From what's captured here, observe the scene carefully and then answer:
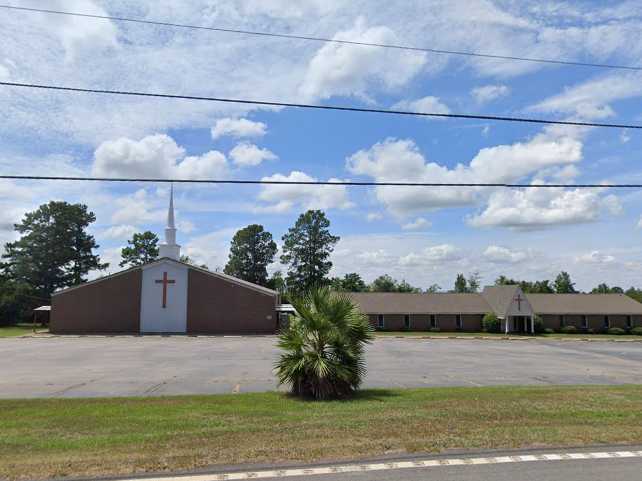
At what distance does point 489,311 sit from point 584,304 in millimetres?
11857

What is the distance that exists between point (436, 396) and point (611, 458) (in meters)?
5.60

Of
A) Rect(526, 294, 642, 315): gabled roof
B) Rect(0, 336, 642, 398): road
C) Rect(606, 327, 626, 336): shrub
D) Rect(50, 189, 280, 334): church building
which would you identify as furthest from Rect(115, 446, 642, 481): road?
Rect(606, 327, 626, 336): shrub

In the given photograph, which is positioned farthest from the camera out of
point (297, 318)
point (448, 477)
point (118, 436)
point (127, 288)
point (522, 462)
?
point (127, 288)

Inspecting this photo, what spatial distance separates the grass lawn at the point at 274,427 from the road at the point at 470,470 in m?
0.42

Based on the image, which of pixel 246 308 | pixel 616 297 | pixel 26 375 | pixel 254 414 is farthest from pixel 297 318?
pixel 616 297

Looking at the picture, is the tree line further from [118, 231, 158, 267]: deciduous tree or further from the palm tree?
the palm tree

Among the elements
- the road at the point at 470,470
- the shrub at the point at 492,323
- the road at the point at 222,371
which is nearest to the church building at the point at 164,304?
the road at the point at 222,371

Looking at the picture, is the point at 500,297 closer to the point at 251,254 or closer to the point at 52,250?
the point at 251,254

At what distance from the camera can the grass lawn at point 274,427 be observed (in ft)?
24.9

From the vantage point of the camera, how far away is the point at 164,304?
50.0m

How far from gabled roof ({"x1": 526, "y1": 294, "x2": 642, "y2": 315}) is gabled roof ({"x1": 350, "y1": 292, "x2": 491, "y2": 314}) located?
658 centimetres

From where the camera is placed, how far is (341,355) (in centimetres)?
1330

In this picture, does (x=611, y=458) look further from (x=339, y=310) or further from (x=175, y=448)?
(x=339, y=310)

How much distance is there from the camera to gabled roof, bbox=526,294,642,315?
199 feet
